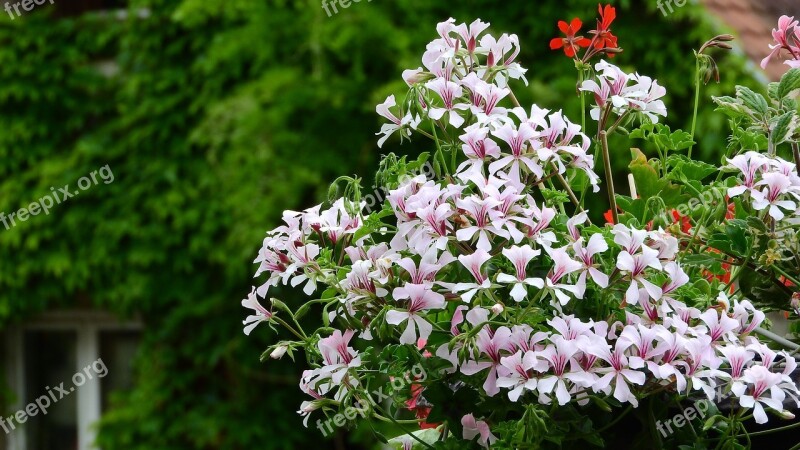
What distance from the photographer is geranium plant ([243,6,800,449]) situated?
0.89m

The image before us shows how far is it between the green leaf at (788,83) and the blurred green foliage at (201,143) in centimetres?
229

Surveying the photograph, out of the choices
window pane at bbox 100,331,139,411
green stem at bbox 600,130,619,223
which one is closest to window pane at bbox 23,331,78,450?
window pane at bbox 100,331,139,411

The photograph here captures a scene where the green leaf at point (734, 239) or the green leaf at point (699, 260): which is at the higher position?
the green leaf at point (734, 239)

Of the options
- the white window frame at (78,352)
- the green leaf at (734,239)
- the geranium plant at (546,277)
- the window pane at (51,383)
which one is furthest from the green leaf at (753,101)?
the window pane at (51,383)

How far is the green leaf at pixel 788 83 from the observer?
1.03 metres

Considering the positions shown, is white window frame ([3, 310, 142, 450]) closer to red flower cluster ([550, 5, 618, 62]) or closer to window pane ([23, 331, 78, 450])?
window pane ([23, 331, 78, 450])

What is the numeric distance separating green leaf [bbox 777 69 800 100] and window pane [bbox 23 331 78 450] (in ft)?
15.4

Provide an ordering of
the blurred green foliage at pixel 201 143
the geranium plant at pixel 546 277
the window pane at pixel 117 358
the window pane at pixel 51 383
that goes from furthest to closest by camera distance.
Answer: the window pane at pixel 51 383 < the window pane at pixel 117 358 < the blurred green foliage at pixel 201 143 < the geranium plant at pixel 546 277

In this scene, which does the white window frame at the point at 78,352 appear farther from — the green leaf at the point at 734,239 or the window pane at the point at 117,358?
the green leaf at the point at 734,239

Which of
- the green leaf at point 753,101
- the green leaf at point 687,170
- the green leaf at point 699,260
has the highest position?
the green leaf at point 753,101

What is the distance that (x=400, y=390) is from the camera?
1.03m

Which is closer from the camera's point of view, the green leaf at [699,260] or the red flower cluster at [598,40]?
the green leaf at [699,260]

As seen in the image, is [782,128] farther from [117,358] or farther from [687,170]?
[117,358]

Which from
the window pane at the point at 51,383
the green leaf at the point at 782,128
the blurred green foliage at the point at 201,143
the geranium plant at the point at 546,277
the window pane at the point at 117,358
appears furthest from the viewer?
the window pane at the point at 51,383
